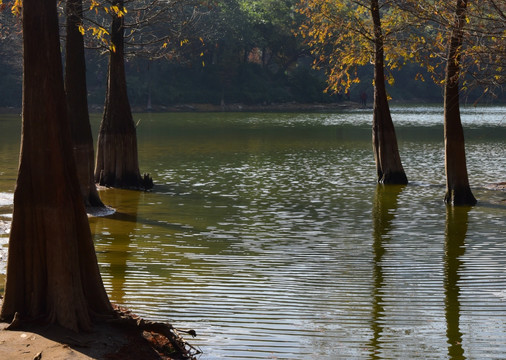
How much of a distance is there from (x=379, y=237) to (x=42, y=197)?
334 inches

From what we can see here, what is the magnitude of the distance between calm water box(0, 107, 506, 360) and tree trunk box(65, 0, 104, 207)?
1.12 meters

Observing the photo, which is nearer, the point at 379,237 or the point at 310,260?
the point at 310,260

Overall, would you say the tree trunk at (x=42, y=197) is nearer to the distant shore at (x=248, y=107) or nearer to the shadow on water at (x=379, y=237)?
the shadow on water at (x=379, y=237)

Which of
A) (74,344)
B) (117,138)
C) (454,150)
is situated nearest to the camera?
(74,344)

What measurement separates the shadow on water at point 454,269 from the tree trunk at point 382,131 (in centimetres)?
435

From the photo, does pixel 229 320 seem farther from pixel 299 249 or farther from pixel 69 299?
pixel 299 249

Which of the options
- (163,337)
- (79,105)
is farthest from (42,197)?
(79,105)

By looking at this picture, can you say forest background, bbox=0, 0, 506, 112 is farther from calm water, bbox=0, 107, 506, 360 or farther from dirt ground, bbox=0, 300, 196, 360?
dirt ground, bbox=0, 300, 196, 360

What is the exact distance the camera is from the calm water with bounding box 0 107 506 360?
885 centimetres

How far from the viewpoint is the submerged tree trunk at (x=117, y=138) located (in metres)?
21.7

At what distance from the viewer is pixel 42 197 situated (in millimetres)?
8250

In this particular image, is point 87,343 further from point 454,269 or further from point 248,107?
point 248,107

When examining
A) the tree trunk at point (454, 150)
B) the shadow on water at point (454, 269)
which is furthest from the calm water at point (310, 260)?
the tree trunk at point (454, 150)

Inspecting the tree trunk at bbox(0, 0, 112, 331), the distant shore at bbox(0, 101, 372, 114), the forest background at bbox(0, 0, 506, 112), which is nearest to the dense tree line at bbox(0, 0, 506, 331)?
the tree trunk at bbox(0, 0, 112, 331)
